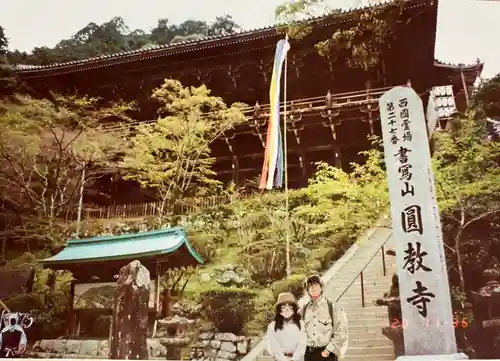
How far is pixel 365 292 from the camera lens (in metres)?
4.47

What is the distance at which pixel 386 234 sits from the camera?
458 centimetres

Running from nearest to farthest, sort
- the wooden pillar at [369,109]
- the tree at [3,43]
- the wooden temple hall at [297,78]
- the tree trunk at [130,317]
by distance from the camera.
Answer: the tree trunk at [130,317] → the wooden pillar at [369,109] → the wooden temple hall at [297,78] → the tree at [3,43]

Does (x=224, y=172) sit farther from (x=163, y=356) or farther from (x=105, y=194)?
(x=163, y=356)

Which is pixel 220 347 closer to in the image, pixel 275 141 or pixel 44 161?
pixel 275 141

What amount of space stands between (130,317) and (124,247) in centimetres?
78

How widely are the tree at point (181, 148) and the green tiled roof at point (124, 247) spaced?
1.51ft

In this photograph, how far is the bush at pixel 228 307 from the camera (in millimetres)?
4449

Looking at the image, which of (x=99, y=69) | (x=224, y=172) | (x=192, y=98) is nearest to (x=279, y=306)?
(x=224, y=172)

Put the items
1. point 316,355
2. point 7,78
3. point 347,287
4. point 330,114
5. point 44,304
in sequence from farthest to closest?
point 7,78, point 330,114, point 44,304, point 347,287, point 316,355

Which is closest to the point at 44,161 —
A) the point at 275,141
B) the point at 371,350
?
the point at 275,141

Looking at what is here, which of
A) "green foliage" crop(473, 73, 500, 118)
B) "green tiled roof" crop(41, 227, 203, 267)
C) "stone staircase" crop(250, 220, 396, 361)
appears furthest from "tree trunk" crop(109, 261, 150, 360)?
"green foliage" crop(473, 73, 500, 118)

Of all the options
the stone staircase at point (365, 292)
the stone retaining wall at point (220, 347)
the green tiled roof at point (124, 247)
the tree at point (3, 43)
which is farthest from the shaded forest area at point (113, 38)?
the stone retaining wall at point (220, 347)

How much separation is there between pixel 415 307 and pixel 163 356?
227 centimetres

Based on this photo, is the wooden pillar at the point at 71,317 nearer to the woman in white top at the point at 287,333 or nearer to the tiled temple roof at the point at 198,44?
the woman in white top at the point at 287,333
